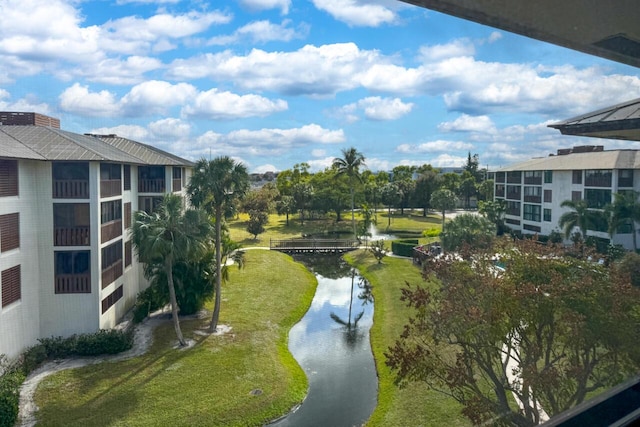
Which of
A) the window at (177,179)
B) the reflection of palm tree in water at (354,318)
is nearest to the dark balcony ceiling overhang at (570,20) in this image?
the reflection of palm tree in water at (354,318)

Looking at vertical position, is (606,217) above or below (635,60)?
below

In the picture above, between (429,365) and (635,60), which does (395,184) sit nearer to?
(429,365)

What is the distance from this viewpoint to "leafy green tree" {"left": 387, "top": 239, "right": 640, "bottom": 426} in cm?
394

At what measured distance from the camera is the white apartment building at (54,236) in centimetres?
788

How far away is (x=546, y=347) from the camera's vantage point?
449 centimetres

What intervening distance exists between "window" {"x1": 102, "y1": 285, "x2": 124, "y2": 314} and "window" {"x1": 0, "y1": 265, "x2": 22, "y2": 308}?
1740 millimetres

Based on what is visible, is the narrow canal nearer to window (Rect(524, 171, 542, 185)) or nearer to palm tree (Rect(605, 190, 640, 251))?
palm tree (Rect(605, 190, 640, 251))

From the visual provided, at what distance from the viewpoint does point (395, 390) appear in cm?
770

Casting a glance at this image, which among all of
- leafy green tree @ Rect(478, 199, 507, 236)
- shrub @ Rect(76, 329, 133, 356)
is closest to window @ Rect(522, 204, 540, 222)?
leafy green tree @ Rect(478, 199, 507, 236)

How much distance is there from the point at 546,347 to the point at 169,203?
7055mm

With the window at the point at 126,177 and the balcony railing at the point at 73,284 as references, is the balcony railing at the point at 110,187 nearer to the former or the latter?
the window at the point at 126,177

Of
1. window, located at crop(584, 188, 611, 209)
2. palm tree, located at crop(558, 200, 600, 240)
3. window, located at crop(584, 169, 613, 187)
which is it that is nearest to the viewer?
palm tree, located at crop(558, 200, 600, 240)

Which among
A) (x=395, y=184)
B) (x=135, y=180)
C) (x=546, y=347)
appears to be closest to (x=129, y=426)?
(x=546, y=347)

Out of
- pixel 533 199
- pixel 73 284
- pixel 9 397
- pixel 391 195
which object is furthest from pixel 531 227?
pixel 9 397
